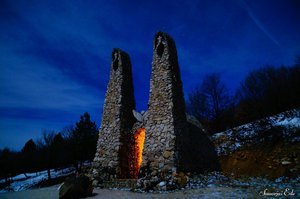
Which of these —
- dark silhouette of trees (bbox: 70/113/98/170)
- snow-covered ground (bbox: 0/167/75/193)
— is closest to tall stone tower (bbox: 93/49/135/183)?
dark silhouette of trees (bbox: 70/113/98/170)

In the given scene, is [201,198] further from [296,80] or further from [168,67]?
[296,80]

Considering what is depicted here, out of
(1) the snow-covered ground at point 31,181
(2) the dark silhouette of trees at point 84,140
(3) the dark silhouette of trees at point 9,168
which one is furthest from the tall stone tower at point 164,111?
(3) the dark silhouette of trees at point 9,168

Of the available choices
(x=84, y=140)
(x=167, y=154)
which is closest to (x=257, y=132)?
(x=167, y=154)

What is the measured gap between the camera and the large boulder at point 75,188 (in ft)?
25.6

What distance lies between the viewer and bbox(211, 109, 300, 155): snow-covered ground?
12.4m

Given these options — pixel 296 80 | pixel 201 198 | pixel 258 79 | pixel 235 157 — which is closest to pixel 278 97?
pixel 296 80

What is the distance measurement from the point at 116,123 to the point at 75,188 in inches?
224

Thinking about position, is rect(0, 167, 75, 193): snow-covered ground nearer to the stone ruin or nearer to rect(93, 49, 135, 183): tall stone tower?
rect(93, 49, 135, 183): tall stone tower

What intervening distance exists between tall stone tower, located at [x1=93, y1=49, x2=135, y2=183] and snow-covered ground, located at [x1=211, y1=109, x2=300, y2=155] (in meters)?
7.32

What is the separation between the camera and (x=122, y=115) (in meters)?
13.5

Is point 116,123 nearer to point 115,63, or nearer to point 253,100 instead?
point 115,63

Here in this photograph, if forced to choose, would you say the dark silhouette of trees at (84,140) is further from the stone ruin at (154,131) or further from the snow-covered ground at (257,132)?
the snow-covered ground at (257,132)

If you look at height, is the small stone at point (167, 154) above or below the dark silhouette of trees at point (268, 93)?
below

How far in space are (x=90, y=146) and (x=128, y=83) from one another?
68.0 feet
